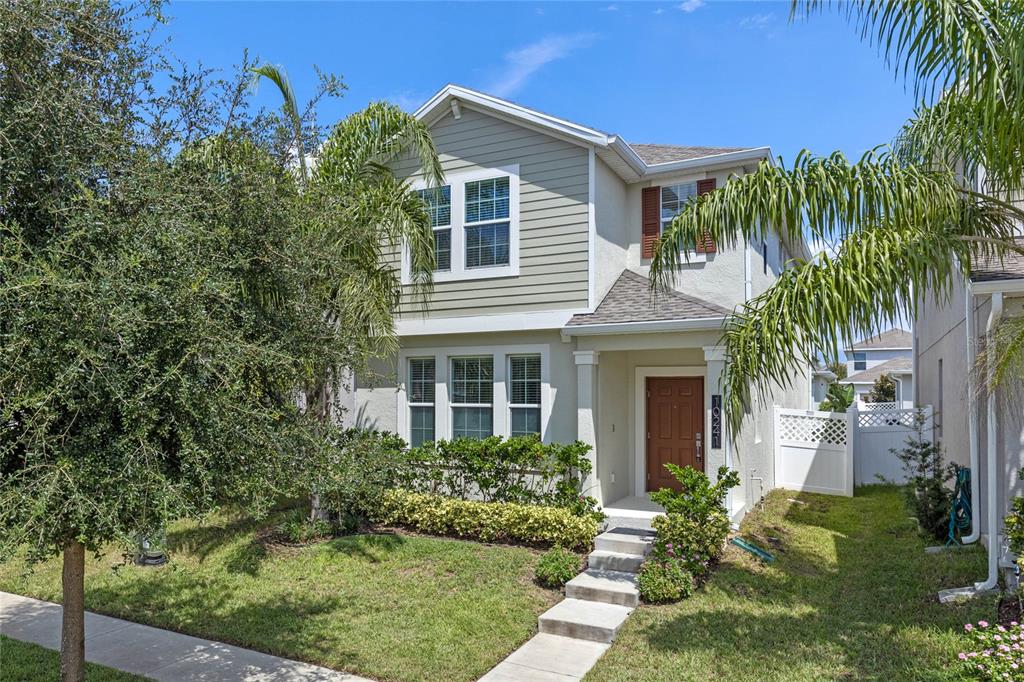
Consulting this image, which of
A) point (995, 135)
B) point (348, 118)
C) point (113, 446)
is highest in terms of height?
point (348, 118)

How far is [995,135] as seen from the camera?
5.54 meters

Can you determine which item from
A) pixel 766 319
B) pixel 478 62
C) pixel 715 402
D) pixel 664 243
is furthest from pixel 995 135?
pixel 478 62

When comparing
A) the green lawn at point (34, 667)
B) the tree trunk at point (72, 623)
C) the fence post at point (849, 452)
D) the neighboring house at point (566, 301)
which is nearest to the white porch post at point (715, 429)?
the neighboring house at point (566, 301)

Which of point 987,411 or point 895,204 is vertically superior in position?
point 895,204

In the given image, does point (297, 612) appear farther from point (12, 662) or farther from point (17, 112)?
point (17, 112)

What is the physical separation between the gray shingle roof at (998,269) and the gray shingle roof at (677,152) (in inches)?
171

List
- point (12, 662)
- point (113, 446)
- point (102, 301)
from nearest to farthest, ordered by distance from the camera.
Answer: point (102, 301), point (113, 446), point (12, 662)

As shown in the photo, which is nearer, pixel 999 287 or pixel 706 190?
pixel 999 287

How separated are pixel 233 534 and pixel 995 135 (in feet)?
36.1

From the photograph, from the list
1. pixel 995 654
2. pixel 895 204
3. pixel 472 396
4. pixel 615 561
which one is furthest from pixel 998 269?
pixel 472 396

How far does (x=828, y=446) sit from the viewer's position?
13984 mm

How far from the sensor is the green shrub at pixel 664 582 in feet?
24.4

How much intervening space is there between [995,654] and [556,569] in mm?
4540

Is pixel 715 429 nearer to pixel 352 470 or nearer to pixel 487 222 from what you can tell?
pixel 487 222
